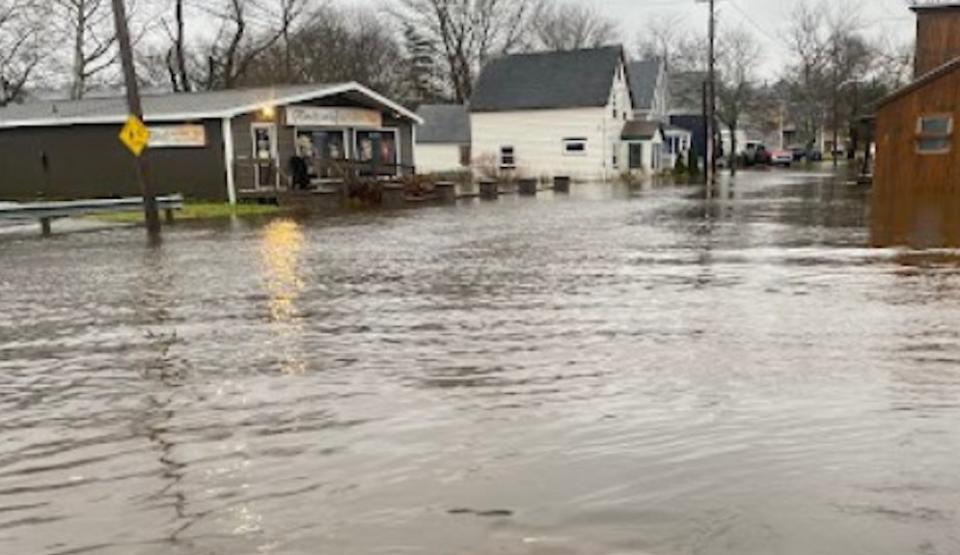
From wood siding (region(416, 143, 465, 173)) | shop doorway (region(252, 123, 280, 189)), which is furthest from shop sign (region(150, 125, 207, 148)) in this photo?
wood siding (region(416, 143, 465, 173))

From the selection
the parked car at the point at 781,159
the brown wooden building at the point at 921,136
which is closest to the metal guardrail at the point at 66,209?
the brown wooden building at the point at 921,136

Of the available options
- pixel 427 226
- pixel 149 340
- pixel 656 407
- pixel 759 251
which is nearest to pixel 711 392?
pixel 656 407

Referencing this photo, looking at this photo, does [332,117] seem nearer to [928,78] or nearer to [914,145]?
[914,145]

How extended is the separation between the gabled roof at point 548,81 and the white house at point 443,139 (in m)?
4.17

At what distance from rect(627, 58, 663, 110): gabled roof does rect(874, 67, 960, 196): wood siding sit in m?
35.8

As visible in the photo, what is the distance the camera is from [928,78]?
26.9 m

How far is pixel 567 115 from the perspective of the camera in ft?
180

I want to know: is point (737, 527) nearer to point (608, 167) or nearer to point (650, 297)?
point (650, 297)

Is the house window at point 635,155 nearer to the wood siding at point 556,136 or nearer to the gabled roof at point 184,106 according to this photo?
the wood siding at point 556,136

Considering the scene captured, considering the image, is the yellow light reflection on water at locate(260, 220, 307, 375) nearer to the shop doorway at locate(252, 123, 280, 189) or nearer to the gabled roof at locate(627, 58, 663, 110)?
the shop doorway at locate(252, 123, 280, 189)

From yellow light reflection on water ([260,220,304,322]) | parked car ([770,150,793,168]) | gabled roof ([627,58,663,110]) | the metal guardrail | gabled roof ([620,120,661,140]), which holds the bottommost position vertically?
yellow light reflection on water ([260,220,304,322])

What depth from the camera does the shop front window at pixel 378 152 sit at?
37.9 meters

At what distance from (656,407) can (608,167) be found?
49834 mm

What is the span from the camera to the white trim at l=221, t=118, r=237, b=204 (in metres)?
32.0
